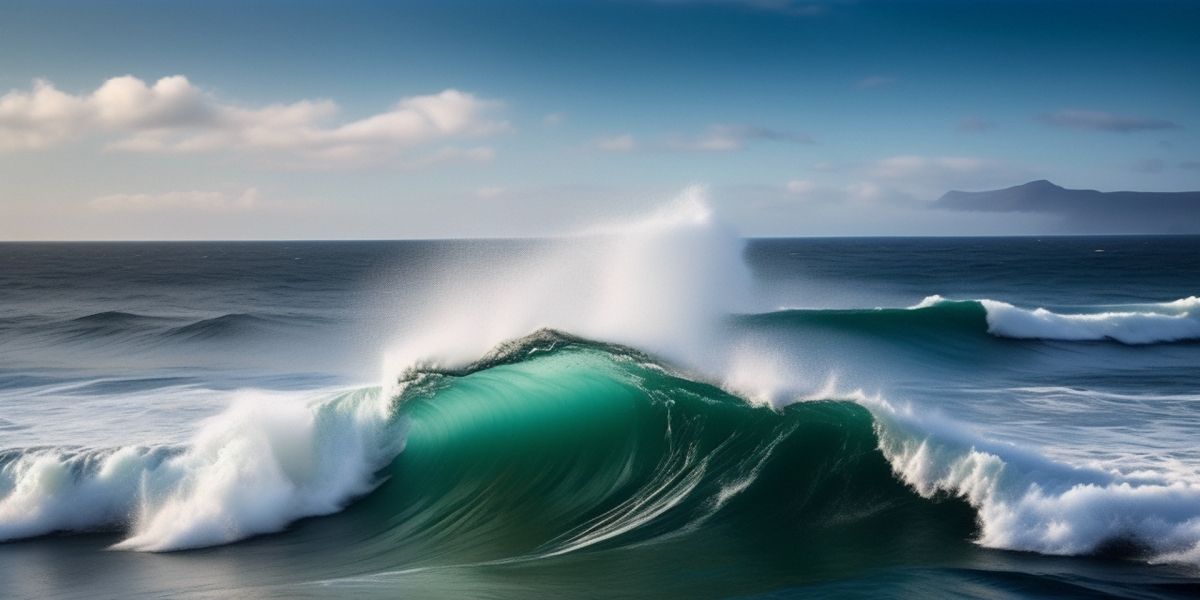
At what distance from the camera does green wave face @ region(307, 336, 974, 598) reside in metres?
5.36

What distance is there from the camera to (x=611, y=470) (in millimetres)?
7312

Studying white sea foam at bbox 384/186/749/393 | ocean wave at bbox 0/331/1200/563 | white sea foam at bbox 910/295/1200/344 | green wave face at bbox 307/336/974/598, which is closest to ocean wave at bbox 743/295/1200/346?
white sea foam at bbox 910/295/1200/344

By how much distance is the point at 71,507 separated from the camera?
7047 mm

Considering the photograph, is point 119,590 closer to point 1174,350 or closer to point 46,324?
point 1174,350

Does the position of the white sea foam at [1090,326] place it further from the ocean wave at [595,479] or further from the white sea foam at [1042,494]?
the white sea foam at [1042,494]

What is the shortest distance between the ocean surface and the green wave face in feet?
0.08

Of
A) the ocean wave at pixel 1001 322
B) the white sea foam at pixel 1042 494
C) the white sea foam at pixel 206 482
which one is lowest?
the white sea foam at pixel 206 482

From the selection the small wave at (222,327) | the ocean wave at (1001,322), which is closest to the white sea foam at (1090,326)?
the ocean wave at (1001,322)

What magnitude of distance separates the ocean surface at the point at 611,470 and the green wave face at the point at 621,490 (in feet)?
0.08

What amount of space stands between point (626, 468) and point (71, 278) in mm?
50544

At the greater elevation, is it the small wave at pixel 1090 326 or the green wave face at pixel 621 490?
the small wave at pixel 1090 326

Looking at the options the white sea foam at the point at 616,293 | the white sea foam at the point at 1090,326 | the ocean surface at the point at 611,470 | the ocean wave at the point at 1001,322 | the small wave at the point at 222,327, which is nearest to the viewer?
the ocean surface at the point at 611,470

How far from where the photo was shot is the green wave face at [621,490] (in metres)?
5.36

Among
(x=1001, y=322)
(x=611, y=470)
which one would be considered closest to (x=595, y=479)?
(x=611, y=470)
